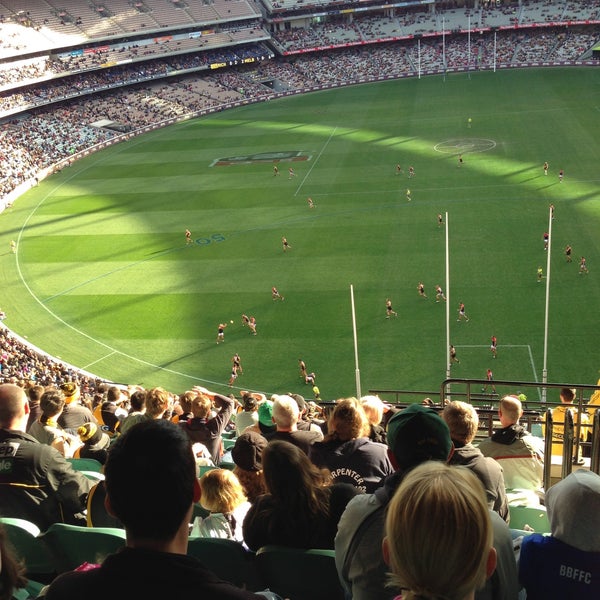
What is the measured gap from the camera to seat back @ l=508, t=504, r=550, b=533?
6312 millimetres

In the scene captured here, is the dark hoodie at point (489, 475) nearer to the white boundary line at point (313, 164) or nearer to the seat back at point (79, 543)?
the seat back at point (79, 543)

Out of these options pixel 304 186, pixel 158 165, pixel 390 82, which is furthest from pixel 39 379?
pixel 390 82

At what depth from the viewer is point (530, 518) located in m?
6.40

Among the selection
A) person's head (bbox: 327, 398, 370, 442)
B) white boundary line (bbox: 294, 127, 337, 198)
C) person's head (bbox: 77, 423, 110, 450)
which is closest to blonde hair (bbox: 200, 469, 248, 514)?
person's head (bbox: 327, 398, 370, 442)

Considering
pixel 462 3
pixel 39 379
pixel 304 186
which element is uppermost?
pixel 462 3

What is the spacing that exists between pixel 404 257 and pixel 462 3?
2859 inches

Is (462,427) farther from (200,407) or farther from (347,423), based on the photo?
(200,407)

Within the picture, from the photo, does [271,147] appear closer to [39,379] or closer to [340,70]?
[340,70]

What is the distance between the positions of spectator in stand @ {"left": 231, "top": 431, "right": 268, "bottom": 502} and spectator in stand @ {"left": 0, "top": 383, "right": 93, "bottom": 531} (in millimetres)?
1492

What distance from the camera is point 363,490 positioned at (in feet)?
19.6

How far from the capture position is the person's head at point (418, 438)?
4.30 metres

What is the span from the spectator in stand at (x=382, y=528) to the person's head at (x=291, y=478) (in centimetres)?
80

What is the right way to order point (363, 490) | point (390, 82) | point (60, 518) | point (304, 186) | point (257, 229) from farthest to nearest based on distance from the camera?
point (390, 82) < point (304, 186) < point (257, 229) < point (60, 518) < point (363, 490)

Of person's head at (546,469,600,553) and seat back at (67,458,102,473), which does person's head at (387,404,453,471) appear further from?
seat back at (67,458,102,473)
